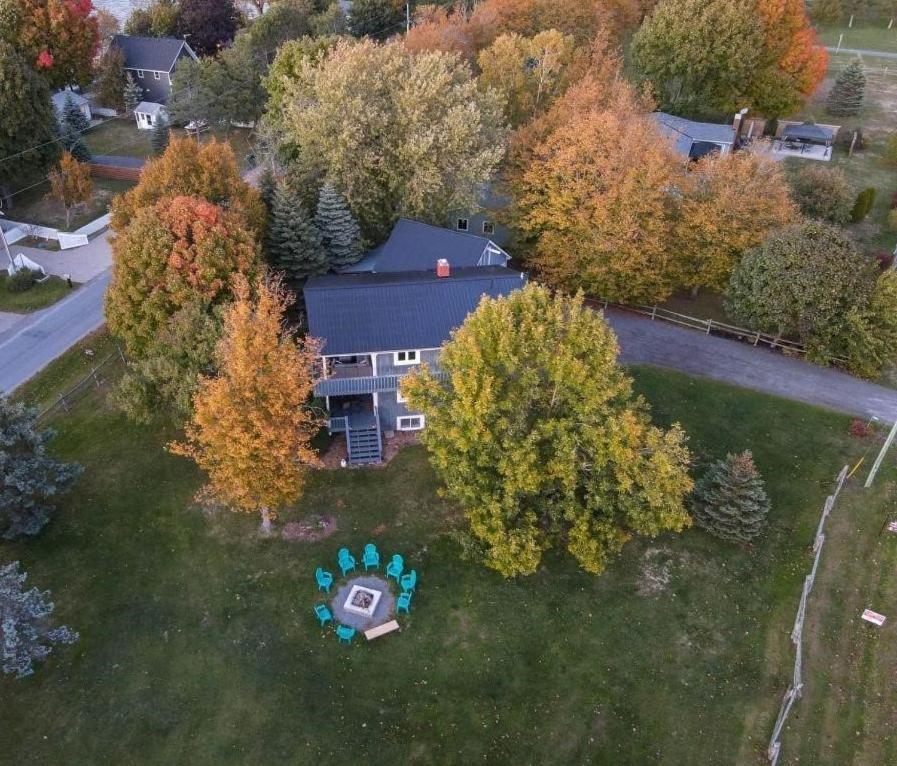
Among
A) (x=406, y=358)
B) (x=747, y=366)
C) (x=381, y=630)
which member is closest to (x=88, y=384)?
(x=406, y=358)

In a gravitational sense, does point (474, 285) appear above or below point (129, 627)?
above

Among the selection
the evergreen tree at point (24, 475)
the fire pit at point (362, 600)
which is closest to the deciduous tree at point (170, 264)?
the evergreen tree at point (24, 475)

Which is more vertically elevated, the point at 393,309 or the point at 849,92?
the point at 849,92

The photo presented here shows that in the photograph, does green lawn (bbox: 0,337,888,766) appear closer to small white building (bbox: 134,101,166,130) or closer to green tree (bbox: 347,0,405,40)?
small white building (bbox: 134,101,166,130)

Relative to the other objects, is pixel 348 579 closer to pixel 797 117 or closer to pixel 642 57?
pixel 642 57

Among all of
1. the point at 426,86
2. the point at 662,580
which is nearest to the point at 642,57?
the point at 426,86

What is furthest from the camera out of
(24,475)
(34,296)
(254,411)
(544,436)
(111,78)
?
(111,78)

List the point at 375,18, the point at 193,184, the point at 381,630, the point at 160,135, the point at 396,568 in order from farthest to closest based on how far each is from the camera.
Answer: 1. the point at 375,18
2. the point at 160,135
3. the point at 193,184
4. the point at 396,568
5. the point at 381,630

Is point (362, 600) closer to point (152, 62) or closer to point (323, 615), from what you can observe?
point (323, 615)
